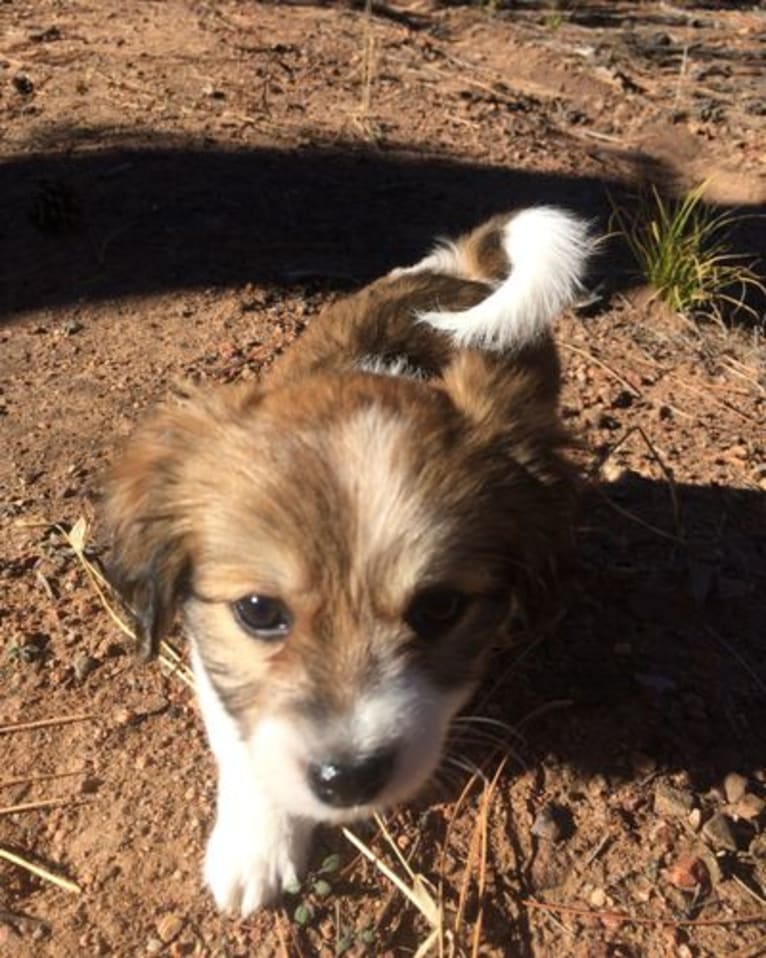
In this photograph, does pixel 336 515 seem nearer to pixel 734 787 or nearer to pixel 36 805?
pixel 36 805

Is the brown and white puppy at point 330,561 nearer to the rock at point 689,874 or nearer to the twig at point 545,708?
the twig at point 545,708

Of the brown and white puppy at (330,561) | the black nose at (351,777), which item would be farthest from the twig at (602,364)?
the black nose at (351,777)

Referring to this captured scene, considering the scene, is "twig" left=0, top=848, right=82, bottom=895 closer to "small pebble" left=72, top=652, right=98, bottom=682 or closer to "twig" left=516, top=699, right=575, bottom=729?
"small pebble" left=72, top=652, right=98, bottom=682

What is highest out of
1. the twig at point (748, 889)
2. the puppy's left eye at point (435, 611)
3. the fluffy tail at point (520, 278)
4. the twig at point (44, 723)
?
the fluffy tail at point (520, 278)

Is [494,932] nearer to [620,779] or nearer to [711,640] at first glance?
[620,779]

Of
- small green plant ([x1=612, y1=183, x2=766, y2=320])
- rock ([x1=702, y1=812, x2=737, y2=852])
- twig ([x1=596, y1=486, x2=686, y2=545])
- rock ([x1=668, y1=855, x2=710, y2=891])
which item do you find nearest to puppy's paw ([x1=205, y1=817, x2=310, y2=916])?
rock ([x1=668, y1=855, x2=710, y2=891])
